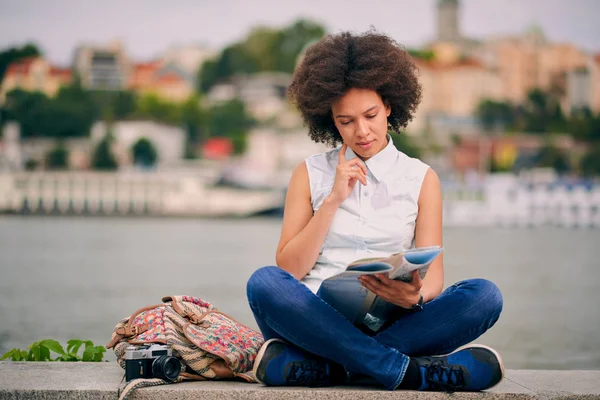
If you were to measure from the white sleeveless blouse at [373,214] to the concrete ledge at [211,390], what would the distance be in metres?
0.19

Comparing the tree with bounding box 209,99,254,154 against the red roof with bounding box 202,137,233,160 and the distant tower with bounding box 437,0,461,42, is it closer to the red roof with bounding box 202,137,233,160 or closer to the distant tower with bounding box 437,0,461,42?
the red roof with bounding box 202,137,233,160

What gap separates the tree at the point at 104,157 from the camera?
3894 centimetres

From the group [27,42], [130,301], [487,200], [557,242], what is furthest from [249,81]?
[130,301]

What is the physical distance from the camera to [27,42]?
1930 inches

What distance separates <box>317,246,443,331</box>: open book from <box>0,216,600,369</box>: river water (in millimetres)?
2370

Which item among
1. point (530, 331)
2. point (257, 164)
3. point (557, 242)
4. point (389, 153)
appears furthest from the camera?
point (257, 164)

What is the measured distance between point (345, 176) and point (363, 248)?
0.12 metres

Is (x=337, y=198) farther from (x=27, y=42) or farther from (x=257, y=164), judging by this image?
(x=27, y=42)

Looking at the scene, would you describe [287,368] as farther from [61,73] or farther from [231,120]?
[61,73]

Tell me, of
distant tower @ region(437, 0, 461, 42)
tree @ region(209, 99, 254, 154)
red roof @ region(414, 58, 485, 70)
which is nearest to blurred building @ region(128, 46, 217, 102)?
tree @ region(209, 99, 254, 154)

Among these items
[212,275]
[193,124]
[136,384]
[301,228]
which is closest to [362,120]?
[301,228]

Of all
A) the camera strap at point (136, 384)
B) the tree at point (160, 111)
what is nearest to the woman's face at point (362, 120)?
the camera strap at point (136, 384)

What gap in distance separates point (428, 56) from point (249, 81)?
1009cm

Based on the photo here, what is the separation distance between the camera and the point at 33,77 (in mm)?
47500
